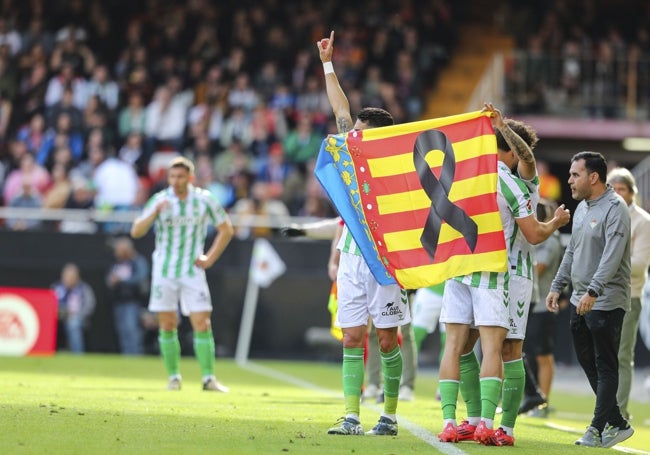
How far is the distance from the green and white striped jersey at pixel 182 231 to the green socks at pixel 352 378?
5277 millimetres

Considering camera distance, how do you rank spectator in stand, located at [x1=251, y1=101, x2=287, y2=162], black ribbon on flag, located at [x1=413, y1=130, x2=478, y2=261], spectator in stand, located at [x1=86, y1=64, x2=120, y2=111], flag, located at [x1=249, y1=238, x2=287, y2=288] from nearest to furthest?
black ribbon on flag, located at [x1=413, y1=130, x2=478, y2=261] → flag, located at [x1=249, y1=238, x2=287, y2=288] → spectator in stand, located at [x1=251, y1=101, x2=287, y2=162] → spectator in stand, located at [x1=86, y1=64, x2=120, y2=111]

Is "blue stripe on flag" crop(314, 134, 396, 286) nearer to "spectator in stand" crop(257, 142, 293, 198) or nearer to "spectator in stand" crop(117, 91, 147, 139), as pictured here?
"spectator in stand" crop(257, 142, 293, 198)

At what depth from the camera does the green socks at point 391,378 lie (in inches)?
419

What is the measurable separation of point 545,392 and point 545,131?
13.7 meters

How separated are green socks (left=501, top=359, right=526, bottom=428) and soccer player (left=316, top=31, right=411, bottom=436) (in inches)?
32.9

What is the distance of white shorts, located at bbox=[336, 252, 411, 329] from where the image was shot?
10.6m

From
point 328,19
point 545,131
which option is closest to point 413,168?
point 545,131

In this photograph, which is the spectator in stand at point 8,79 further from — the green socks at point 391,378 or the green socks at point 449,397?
the green socks at point 449,397

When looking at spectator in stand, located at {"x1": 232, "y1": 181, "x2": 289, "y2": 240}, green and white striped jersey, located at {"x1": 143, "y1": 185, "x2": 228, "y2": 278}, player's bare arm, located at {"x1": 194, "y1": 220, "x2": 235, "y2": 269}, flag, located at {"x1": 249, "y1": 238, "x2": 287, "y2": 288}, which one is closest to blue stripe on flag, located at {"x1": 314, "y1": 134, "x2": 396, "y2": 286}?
player's bare arm, located at {"x1": 194, "y1": 220, "x2": 235, "y2": 269}

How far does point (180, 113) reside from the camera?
87.2ft

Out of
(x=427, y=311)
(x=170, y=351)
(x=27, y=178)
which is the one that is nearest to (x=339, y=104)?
(x=170, y=351)

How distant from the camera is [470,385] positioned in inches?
419

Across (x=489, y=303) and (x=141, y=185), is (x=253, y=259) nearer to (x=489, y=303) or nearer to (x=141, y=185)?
(x=141, y=185)

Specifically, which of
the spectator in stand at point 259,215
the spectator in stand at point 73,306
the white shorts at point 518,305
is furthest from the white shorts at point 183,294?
the spectator in stand at point 259,215
